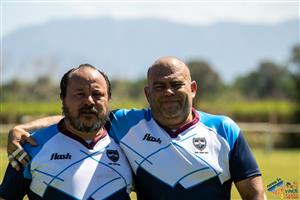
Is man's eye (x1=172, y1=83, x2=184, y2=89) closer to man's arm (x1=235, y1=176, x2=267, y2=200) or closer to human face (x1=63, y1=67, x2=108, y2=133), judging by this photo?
human face (x1=63, y1=67, x2=108, y2=133)

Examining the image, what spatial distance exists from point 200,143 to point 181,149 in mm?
152

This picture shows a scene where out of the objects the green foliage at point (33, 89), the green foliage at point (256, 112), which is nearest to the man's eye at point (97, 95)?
the green foliage at point (256, 112)

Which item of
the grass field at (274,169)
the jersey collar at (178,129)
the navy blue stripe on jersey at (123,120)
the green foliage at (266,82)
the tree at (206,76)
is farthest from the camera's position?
the tree at (206,76)

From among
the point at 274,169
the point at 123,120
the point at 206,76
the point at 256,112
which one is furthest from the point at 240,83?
the point at 123,120

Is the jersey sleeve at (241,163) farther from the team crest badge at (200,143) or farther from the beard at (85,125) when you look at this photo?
the beard at (85,125)

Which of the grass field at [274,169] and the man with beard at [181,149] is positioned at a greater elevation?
the man with beard at [181,149]

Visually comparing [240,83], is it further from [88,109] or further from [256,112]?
[88,109]

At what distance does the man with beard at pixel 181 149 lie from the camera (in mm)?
A: 4906

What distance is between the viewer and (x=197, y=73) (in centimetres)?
9456

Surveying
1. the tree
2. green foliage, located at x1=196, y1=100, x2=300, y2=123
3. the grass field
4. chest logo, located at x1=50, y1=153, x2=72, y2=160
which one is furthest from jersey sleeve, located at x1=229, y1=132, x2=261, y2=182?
the tree

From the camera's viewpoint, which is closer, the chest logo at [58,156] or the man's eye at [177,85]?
the chest logo at [58,156]

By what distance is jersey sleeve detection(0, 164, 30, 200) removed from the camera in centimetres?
467

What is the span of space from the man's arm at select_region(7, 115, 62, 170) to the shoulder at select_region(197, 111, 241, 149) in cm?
120

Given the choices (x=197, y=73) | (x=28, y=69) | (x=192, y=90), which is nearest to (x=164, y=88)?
(x=192, y=90)
